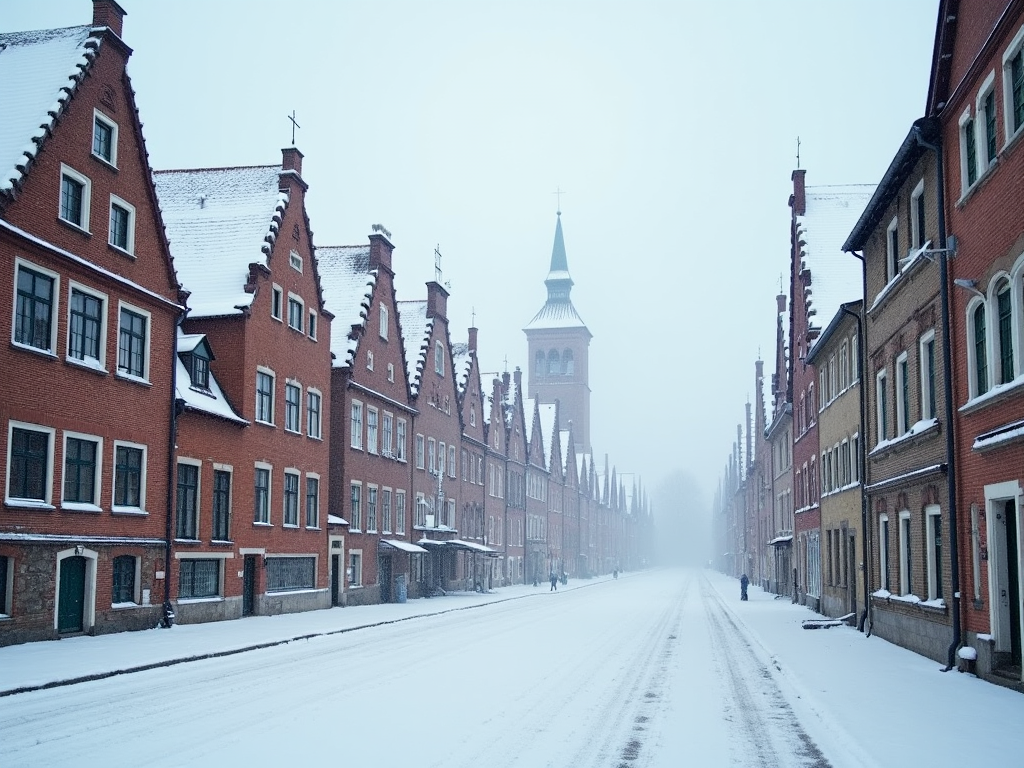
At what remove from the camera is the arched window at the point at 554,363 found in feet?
476

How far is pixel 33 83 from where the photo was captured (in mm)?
27953

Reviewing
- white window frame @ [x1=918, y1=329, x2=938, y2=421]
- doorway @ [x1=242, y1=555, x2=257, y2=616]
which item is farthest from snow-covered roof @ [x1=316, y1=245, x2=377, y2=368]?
white window frame @ [x1=918, y1=329, x2=938, y2=421]

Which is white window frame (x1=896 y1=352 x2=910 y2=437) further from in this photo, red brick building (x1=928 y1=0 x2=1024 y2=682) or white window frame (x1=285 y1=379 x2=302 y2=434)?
white window frame (x1=285 y1=379 x2=302 y2=434)

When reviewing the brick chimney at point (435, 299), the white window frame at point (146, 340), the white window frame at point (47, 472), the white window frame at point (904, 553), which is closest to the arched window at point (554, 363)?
the brick chimney at point (435, 299)

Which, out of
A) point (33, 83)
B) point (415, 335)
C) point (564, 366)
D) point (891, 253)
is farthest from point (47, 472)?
point (564, 366)

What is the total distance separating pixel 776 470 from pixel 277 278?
3710cm

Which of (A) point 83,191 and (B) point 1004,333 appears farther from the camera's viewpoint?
(A) point 83,191

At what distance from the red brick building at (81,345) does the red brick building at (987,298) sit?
66.4ft

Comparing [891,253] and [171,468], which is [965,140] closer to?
[891,253]

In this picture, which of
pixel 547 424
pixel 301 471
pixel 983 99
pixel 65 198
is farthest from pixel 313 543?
pixel 547 424

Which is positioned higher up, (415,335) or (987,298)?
(415,335)

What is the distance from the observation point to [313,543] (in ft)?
140

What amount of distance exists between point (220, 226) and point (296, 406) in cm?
732

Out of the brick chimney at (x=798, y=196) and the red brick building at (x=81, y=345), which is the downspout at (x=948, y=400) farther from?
the brick chimney at (x=798, y=196)
